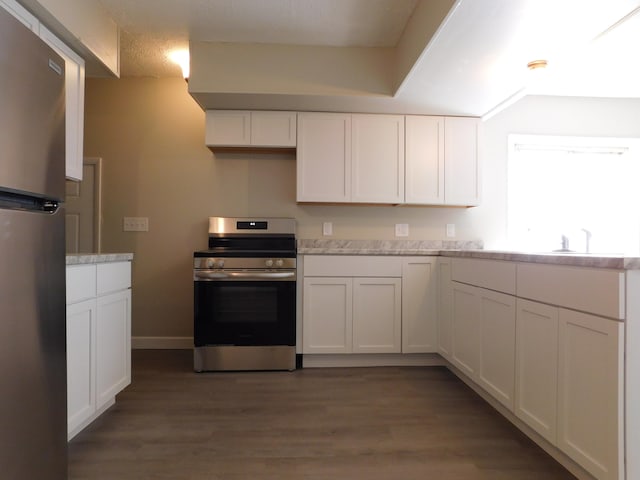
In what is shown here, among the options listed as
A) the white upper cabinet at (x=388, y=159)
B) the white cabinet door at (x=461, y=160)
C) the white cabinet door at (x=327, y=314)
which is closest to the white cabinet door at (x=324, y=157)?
the white upper cabinet at (x=388, y=159)

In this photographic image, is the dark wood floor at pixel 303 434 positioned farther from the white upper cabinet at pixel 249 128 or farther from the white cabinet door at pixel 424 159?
the white upper cabinet at pixel 249 128

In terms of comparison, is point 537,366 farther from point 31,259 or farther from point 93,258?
point 93,258

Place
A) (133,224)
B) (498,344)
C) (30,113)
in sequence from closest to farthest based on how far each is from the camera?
(30,113) → (498,344) → (133,224)

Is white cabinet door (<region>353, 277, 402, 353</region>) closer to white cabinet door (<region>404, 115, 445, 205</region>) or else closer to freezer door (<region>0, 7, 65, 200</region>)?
white cabinet door (<region>404, 115, 445, 205</region>)

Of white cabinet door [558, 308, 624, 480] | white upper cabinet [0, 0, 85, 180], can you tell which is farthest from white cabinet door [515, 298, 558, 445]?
white upper cabinet [0, 0, 85, 180]

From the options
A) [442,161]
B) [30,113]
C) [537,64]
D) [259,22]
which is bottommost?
[30,113]

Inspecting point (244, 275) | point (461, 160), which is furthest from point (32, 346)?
point (461, 160)

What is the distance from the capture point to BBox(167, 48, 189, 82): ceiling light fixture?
2.86m

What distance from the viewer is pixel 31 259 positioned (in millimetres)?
1105

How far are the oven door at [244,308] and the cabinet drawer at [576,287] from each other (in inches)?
63.3

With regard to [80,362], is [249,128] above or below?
above

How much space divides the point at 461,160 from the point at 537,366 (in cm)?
191

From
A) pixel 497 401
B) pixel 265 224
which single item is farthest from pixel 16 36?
pixel 497 401

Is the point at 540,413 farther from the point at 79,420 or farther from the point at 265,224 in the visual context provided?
the point at 265,224
